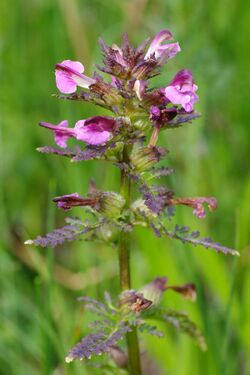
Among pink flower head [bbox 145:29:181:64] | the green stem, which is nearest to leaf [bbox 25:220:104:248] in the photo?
the green stem

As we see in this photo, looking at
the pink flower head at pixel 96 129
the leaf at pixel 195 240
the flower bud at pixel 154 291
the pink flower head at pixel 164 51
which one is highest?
the pink flower head at pixel 164 51

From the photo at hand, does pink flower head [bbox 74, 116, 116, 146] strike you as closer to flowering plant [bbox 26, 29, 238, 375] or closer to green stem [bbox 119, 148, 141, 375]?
flowering plant [bbox 26, 29, 238, 375]

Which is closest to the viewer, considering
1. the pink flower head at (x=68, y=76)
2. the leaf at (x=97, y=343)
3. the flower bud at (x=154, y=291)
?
the leaf at (x=97, y=343)

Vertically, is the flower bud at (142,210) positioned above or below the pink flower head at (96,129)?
below

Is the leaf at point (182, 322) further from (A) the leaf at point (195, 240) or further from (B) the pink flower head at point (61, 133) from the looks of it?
(B) the pink flower head at point (61, 133)

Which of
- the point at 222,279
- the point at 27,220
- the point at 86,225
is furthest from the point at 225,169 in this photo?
the point at 86,225

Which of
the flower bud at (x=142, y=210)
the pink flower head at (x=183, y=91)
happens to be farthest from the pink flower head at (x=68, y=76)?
the flower bud at (x=142, y=210)

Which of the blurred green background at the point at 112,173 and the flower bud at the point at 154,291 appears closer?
the flower bud at the point at 154,291
